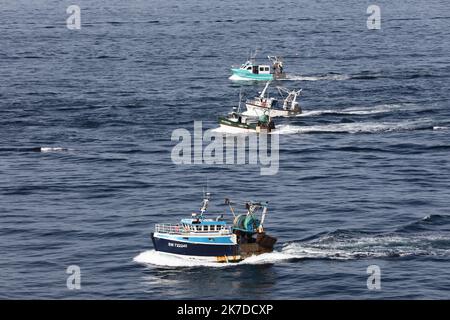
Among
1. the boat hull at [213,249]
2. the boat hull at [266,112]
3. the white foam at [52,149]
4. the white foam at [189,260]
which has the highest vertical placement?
the boat hull at [266,112]

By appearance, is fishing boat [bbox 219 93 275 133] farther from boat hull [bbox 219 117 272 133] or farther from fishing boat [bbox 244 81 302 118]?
fishing boat [bbox 244 81 302 118]

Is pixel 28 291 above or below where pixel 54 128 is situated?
below

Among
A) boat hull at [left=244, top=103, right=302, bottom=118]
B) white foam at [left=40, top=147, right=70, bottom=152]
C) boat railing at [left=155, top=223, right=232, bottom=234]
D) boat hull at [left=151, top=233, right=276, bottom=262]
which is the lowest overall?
boat hull at [left=151, top=233, right=276, bottom=262]

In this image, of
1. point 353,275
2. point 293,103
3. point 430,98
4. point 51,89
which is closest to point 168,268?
point 353,275

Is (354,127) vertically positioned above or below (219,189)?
above

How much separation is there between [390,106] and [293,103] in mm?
15807

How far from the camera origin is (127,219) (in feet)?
368

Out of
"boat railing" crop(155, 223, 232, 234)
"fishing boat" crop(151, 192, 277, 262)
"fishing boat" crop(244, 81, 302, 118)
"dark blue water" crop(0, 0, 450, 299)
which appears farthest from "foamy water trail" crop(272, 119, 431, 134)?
"boat railing" crop(155, 223, 232, 234)

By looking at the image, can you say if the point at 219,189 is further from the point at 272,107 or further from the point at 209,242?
the point at 272,107

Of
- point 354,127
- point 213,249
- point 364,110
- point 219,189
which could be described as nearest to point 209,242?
point 213,249

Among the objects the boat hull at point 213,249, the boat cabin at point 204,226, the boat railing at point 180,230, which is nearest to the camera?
the boat hull at point 213,249

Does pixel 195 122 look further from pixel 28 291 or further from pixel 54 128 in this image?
pixel 28 291

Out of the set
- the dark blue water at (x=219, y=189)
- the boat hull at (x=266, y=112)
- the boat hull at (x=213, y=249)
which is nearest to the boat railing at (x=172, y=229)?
the boat hull at (x=213, y=249)

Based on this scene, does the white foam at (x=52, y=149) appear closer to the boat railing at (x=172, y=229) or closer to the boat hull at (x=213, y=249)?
the boat railing at (x=172, y=229)
